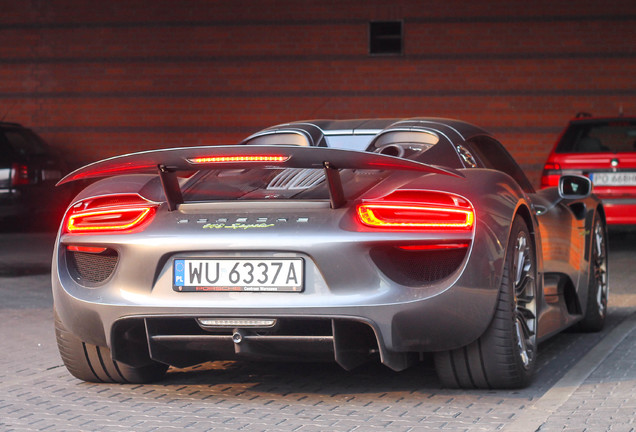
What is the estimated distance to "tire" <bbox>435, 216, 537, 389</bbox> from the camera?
4871mm

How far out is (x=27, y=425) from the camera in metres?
4.52

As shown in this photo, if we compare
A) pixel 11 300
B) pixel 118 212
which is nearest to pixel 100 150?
pixel 11 300

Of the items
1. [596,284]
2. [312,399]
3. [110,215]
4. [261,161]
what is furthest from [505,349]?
[596,284]

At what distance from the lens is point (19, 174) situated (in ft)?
46.8

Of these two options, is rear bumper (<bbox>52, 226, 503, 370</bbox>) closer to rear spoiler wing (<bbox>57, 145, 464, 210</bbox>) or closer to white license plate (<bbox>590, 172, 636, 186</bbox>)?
rear spoiler wing (<bbox>57, 145, 464, 210</bbox>)

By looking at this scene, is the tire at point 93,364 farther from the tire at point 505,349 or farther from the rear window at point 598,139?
the rear window at point 598,139

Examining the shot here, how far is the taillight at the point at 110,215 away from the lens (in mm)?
4957

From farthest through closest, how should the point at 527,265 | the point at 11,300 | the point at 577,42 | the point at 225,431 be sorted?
the point at 577,42 → the point at 11,300 → the point at 527,265 → the point at 225,431

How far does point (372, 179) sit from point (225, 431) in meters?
1.24

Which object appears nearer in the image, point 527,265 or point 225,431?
point 225,431

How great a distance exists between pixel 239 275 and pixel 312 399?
640 mm

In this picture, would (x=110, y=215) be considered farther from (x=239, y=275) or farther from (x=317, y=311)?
(x=317, y=311)

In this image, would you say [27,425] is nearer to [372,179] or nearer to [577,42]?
[372,179]

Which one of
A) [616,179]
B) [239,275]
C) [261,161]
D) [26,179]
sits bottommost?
[26,179]
